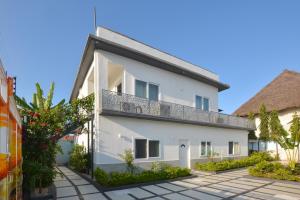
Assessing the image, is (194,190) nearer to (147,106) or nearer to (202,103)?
(147,106)

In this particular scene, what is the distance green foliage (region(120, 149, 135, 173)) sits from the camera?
44.2ft

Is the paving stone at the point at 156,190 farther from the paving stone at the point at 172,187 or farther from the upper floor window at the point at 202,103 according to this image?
the upper floor window at the point at 202,103

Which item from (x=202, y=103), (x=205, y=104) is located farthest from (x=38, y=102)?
(x=205, y=104)

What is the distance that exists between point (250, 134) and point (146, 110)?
19472 mm

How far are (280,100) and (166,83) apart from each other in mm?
19055

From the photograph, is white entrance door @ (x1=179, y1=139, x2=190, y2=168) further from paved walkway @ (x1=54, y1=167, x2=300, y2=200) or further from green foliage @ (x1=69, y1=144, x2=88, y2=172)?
green foliage @ (x1=69, y1=144, x2=88, y2=172)

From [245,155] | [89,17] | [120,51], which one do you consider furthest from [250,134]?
[89,17]

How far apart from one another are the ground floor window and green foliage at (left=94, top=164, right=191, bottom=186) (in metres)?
1.16

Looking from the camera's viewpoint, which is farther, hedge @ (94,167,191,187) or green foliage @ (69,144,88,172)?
green foliage @ (69,144,88,172)

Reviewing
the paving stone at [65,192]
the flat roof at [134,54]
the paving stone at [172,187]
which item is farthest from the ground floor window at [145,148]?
the flat roof at [134,54]

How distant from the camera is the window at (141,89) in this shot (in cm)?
1610

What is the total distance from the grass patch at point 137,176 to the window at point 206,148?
15.7 ft

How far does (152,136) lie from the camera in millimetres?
15336

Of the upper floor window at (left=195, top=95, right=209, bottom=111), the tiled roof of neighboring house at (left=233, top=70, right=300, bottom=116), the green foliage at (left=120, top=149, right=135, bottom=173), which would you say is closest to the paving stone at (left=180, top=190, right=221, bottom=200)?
the green foliage at (left=120, top=149, right=135, bottom=173)
